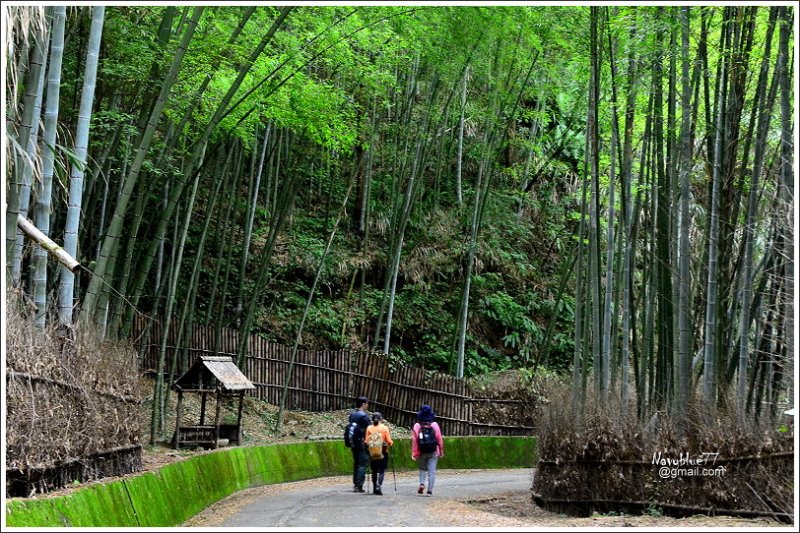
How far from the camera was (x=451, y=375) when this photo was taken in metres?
15.0

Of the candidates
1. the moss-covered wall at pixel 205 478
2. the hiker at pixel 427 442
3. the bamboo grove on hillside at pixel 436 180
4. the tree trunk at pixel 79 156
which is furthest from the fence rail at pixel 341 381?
the tree trunk at pixel 79 156

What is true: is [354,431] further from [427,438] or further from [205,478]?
[205,478]

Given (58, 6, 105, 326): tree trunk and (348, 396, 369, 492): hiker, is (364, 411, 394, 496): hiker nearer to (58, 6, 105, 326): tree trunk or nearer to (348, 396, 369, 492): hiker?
(348, 396, 369, 492): hiker

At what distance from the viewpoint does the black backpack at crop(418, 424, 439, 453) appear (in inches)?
349

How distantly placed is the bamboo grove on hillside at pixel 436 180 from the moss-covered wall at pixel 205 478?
1319 mm

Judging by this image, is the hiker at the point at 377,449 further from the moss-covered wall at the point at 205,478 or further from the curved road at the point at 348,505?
the moss-covered wall at the point at 205,478

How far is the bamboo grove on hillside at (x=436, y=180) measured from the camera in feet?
22.4

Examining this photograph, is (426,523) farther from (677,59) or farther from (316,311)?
(316,311)

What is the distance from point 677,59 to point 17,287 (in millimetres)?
5407

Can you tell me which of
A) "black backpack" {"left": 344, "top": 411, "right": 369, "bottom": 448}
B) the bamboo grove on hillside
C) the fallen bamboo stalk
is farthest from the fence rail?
the fallen bamboo stalk

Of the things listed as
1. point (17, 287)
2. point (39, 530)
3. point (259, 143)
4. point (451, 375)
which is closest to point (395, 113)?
point (259, 143)

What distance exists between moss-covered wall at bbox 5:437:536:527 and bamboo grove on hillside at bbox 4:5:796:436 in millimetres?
1319

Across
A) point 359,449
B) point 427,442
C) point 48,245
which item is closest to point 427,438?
point 427,442

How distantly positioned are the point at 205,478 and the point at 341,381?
6.76m
